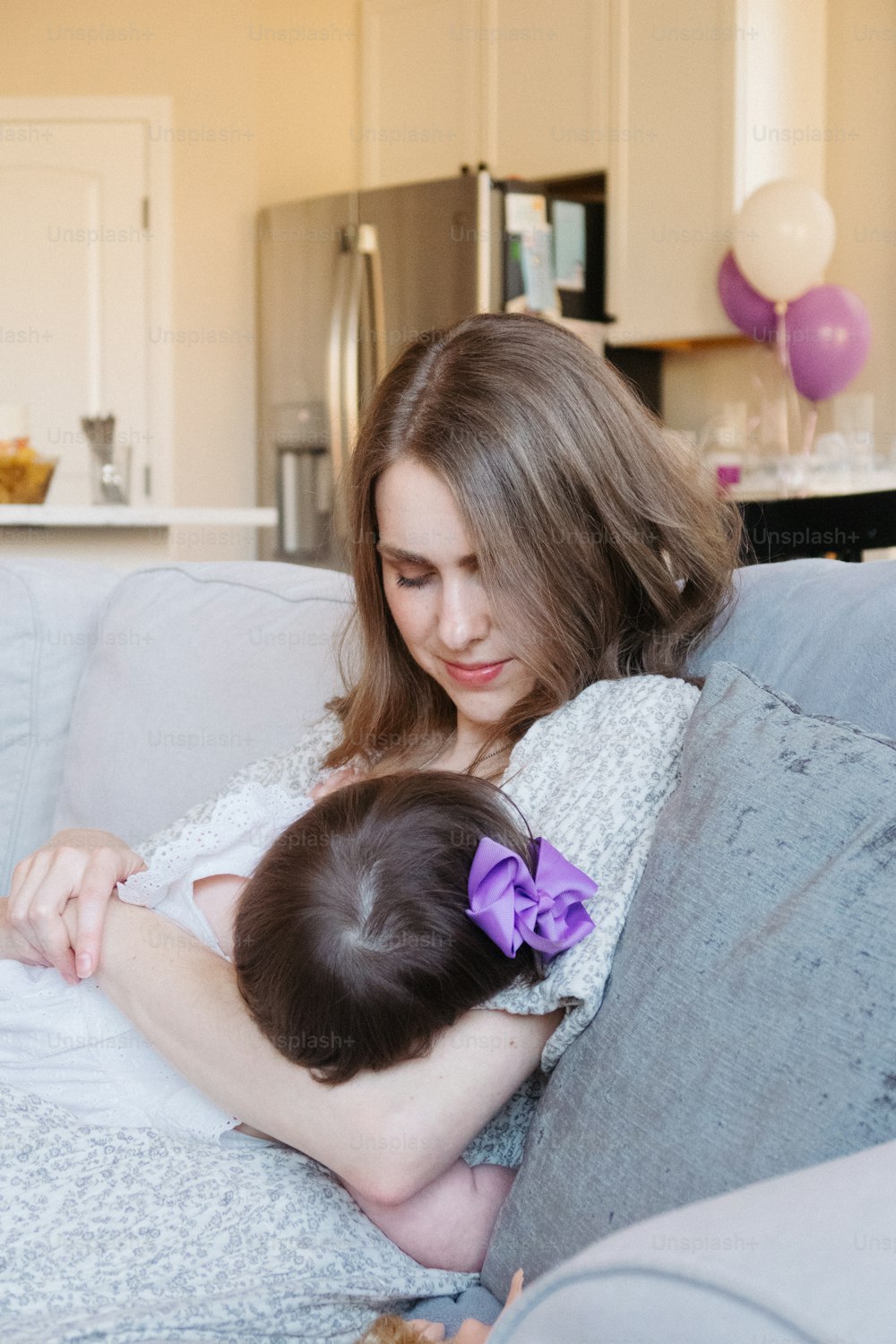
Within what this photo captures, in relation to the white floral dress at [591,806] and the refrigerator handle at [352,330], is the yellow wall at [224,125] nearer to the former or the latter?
the refrigerator handle at [352,330]

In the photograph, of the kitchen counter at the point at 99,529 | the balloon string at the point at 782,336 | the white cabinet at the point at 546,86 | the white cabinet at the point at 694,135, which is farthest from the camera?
the white cabinet at the point at 546,86

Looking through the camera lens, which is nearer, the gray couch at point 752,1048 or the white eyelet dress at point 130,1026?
the gray couch at point 752,1048

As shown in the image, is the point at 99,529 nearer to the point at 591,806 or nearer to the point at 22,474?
the point at 22,474

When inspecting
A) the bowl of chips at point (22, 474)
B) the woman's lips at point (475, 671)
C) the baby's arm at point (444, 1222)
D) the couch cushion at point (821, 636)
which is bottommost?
the baby's arm at point (444, 1222)

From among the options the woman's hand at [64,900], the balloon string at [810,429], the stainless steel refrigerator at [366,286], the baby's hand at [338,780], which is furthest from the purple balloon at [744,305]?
the woman's hand at [64,900]

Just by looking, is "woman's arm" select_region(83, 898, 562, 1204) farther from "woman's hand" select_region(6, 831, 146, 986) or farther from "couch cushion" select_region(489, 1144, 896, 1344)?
"couch cushion" select_region(489, 1144, 896, 1344)

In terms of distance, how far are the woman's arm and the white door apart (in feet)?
15.1

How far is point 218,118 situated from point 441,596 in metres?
4.69

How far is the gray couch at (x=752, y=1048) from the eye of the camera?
50 cm

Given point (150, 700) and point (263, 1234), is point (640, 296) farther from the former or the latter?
point (263, 1234)

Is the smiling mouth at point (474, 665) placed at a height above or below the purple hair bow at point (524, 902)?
above

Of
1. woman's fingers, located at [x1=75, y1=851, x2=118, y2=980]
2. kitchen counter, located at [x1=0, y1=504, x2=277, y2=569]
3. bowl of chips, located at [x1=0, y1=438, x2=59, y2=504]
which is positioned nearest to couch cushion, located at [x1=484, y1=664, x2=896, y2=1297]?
woman's fingers, located at [x1=75, y1=851, x2=118, y2=980]

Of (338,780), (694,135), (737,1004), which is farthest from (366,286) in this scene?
(737,1004)

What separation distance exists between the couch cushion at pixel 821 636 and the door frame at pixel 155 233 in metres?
4.41
